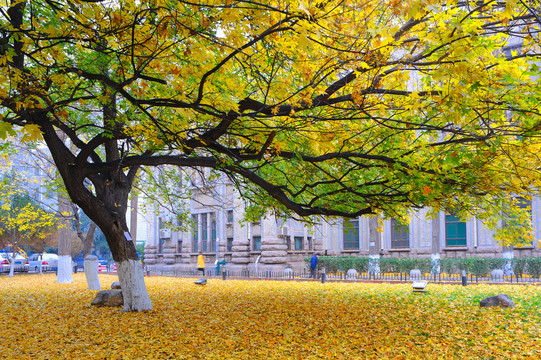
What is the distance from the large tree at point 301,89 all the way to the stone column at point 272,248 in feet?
51.5

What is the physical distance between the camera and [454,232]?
2998 centimetres

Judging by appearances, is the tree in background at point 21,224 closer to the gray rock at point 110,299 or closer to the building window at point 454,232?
the gray rock at point 110,299

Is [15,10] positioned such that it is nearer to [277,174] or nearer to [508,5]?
[277,174]

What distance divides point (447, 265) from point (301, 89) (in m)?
21.6

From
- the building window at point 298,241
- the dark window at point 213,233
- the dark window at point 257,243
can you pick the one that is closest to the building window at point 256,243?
the dark window at point 257,243

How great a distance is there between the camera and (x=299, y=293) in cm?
1633

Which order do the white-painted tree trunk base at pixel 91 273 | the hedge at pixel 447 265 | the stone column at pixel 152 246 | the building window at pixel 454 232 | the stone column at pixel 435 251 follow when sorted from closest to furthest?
the white-painted tree trunk base at pixel 91 273, the hedge at pixel 447 265, the stone column at pixel 435 251, the building window at pixel 454 232, the stone column at pixel 152 246

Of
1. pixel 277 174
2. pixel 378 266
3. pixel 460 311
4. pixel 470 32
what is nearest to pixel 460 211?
pixel 460 311

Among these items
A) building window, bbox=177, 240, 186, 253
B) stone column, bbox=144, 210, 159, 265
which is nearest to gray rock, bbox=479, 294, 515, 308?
building window, bbox=177, 240, 186, 253

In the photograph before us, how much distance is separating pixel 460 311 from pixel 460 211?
2.59m

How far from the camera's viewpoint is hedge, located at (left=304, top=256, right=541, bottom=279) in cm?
2214

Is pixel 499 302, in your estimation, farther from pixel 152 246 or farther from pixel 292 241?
pixel 152 246

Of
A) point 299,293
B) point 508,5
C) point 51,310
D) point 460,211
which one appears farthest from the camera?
point 299,293

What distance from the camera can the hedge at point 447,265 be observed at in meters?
22.1
